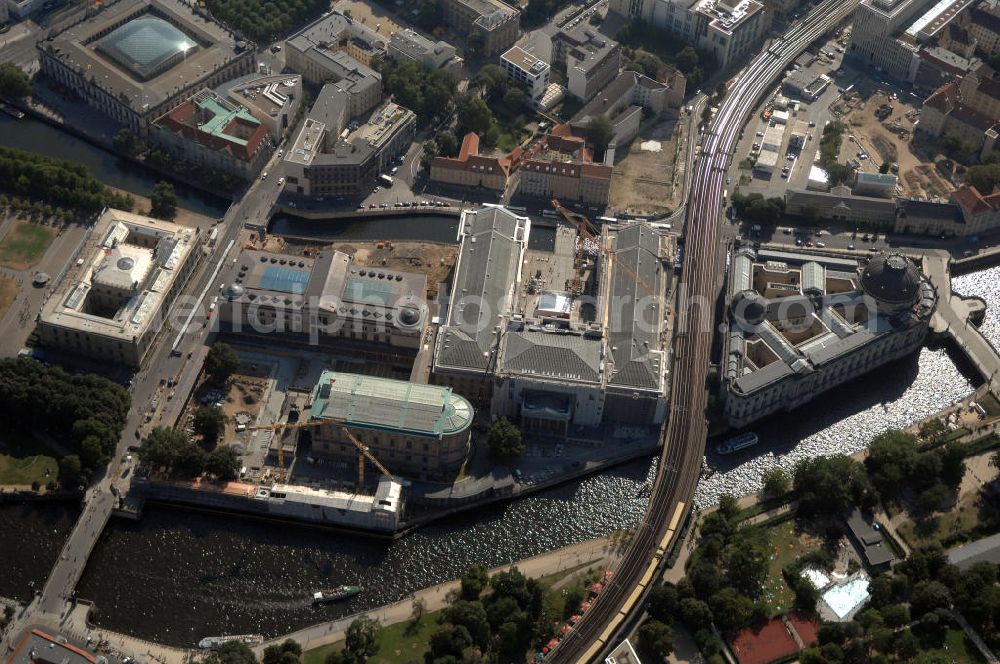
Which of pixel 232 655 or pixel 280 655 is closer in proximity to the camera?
pixel 232 655

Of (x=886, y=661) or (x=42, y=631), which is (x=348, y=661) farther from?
(x=886, y=661)

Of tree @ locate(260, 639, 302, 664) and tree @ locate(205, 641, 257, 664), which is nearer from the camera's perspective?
tree @ locate(205, 641, 257, 664)

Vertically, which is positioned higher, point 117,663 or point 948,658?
point 948,658

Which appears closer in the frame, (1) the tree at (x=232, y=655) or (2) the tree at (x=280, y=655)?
(1) the tree at (x=232, y=655)

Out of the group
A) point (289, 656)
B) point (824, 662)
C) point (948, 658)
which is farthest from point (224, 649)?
point (948, 658)

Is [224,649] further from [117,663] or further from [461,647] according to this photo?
[461,647]

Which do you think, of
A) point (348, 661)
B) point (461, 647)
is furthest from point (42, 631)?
point (461, 647)

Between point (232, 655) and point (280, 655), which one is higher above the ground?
point (280, 655)
